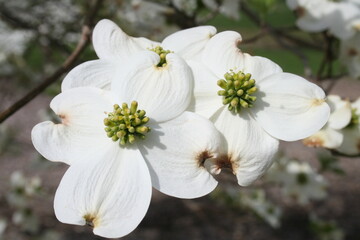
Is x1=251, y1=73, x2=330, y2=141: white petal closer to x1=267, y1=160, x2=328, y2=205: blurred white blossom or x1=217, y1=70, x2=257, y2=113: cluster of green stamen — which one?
x1=217, y1=70, x2=257, y2=113: cluster of green stamen

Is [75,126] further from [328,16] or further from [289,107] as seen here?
[328,16]

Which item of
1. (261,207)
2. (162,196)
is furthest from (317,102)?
(162,196)

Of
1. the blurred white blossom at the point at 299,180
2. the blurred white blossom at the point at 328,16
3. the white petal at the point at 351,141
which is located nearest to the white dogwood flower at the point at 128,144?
the white petal at the point at 351,141

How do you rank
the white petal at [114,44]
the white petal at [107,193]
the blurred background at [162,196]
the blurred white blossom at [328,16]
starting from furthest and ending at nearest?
the blurred background at [162,196]
the blurred white blossom at [328,16]
the white petal at [114,44]
the white petal at [107,193]

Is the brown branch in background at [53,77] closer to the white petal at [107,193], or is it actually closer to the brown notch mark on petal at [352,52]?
the white petal at [107,193]

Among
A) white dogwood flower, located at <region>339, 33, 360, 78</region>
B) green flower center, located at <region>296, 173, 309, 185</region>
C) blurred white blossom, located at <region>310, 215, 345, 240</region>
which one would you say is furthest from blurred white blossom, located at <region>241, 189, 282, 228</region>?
white dogwood flower, located at <region>339, 33, 360, 78</region>
